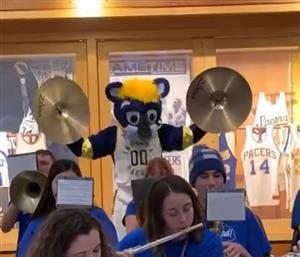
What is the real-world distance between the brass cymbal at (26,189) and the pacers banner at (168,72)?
2.24 m

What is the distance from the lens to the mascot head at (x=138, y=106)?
5410 millimetres

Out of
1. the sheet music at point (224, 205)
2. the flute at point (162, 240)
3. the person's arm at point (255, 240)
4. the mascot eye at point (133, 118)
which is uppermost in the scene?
the mascot eye at point (133, 118)

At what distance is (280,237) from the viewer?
7.14 meters

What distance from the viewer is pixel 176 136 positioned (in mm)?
5547

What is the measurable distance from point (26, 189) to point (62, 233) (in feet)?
8.71

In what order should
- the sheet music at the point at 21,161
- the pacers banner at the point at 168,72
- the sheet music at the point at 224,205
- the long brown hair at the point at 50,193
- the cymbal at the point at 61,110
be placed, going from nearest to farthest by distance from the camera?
the sheet music at the point at 224,205 → the long brown hair at the point at 50,193 → the sheet music at the point at 21,161 → the cymbal at the point at 61,110 → the pacers banner at the point at 168,72

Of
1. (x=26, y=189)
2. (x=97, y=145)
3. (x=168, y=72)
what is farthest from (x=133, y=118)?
(x=168, y=72)

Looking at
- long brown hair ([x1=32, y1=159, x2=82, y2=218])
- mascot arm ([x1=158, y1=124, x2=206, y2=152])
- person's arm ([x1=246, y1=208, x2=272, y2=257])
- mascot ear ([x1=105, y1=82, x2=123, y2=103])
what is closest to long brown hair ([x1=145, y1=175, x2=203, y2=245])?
person's arm ([x1=246, y1=208, x2=272, y2=257])

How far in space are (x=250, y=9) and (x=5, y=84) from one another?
7.32 ft

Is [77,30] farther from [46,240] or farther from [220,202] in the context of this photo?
Result: [46,240]

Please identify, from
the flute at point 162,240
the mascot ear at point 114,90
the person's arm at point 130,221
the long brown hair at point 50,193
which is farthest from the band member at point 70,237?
the mascot ear at point 114,90

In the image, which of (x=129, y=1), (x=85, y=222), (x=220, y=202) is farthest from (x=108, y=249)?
(x=129, y=1)

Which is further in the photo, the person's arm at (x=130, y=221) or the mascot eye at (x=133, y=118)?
the mascot eye at (x=133, y=118)

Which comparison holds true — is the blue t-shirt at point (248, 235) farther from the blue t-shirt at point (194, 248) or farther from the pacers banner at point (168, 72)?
the pacers banner at point (168, 72)
